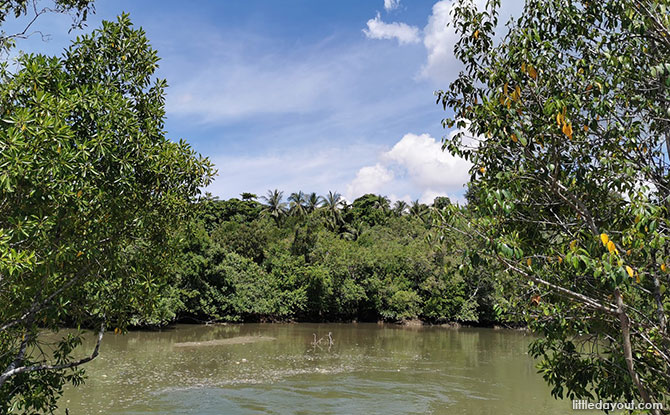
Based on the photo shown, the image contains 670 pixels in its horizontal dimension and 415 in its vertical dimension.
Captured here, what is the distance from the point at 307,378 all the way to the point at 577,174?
13.5 meters

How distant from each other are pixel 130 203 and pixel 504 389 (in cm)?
1399

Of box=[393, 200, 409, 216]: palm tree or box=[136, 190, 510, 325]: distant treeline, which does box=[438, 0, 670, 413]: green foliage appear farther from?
box=[393, 200, 409, 216]: palm tree

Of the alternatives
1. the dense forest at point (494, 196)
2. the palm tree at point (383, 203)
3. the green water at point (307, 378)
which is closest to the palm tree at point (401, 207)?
the palm tree at point (383, 203)

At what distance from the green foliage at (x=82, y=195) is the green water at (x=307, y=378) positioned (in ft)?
23.8

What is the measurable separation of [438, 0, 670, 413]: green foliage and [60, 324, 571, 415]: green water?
28.7 ft

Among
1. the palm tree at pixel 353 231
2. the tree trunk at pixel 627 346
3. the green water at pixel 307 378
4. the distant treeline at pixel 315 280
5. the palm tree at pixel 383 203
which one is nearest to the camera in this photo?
the tree trunk at pixel 627 346

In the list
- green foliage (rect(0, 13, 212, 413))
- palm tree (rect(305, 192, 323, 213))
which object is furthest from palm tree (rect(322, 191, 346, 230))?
green foliage (rect(0, 13, 212, 413))

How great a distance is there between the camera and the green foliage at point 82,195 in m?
3.98

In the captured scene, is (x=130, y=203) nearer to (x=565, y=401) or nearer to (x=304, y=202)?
(x=565, y=401)

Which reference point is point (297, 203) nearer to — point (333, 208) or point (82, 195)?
point (333, 208)

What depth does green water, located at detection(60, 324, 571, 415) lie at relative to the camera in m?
12.4

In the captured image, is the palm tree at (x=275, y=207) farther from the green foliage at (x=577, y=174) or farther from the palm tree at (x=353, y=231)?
the green foliage at (x=577, y=174)

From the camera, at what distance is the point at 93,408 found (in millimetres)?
11305

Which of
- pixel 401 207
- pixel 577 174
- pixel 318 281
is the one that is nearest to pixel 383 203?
pixel 401 207
